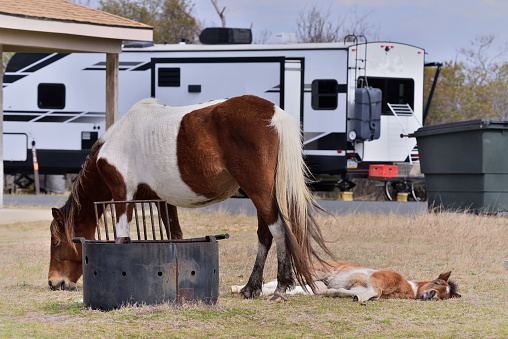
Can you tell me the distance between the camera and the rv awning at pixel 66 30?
12242 mm

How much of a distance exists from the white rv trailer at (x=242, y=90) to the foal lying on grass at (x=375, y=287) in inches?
430

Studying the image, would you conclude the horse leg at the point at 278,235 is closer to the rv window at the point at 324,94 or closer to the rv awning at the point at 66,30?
the rv awning at the point at 66,30

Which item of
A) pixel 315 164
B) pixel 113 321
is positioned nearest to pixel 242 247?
pixel 113 321

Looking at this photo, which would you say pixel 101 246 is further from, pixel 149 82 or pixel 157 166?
pixel 149 82

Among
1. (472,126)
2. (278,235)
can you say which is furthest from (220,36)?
(278,235)

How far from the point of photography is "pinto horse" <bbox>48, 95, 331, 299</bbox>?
5953mm

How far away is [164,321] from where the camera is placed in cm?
495

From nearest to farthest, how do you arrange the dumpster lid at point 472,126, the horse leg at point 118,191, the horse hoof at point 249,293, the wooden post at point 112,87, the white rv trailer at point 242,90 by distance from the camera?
the horse hoof at point 249,293 → the horse leg at point 118,191 → the dumpster lid at point 472,126 → the wooden post at point 112,87 → the white rv trailer at point 242,90

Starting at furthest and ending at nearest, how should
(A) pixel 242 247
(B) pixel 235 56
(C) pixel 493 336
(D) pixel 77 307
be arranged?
(B) pixel 235 56 → (A) pixel 242 247 → (D) pixel 77 307 → (C) pixel 493 336

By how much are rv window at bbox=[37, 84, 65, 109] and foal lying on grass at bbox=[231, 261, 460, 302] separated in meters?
13.0

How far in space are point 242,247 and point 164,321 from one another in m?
4.65

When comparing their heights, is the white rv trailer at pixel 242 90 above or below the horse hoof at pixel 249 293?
above

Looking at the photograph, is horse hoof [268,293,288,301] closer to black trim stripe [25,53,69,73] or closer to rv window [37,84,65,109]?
rv window [37,84,65,109]

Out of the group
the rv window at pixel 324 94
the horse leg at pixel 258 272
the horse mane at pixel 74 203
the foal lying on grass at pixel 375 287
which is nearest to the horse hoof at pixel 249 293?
the horse leg at pixel 258 272
